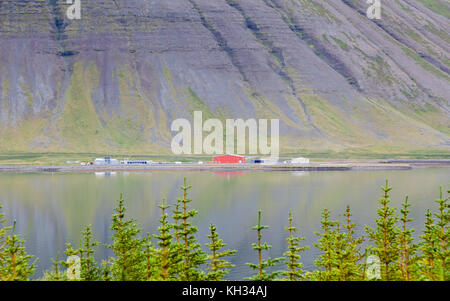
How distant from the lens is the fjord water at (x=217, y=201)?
171 feet

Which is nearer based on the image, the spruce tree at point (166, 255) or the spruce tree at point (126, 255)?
the spruce tree at point (166, 255)

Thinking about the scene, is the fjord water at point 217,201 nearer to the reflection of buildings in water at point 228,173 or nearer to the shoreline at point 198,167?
the reflection of buildings in water at point 228,173

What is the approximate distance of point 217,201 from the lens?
76.9 meters

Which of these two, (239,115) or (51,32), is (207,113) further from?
(51,32)

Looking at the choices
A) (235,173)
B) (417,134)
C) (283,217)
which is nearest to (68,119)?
(235,173)

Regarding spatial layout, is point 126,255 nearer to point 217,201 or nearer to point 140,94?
point 217,201

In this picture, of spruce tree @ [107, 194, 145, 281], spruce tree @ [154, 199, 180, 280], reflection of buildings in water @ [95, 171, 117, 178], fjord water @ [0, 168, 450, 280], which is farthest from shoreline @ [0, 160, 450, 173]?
spruce tree @ [154, 199, 180, 280]

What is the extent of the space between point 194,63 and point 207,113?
20.7m

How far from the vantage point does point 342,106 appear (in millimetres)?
194375

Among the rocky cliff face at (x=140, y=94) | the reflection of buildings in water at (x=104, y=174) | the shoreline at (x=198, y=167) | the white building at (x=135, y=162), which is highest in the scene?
the rocky cliff face at (x=140, y=94)

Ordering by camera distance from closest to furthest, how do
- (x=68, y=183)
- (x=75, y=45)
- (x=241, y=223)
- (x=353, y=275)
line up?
(x=353, y=275) < (x=241, y=223) < (x=68, y=183) < (x=75, y=45)

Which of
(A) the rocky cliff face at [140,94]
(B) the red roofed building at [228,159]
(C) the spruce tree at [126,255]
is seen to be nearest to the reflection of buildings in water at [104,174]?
(B) the red roofed building at [228,159]

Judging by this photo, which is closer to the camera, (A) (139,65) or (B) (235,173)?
(B) (235,173)

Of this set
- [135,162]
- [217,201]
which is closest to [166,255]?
[217,201]
